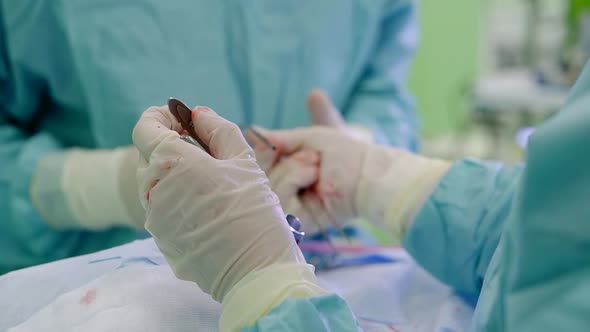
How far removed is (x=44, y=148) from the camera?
1.00m

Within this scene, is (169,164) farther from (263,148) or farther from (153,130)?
(263,148)

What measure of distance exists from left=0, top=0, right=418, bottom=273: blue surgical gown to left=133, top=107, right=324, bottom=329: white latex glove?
0.35 m

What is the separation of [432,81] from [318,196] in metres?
2.47

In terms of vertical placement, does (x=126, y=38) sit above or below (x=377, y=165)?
above

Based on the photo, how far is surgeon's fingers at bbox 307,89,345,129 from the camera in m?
0.95

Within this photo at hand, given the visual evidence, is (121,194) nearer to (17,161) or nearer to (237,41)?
(17,161)

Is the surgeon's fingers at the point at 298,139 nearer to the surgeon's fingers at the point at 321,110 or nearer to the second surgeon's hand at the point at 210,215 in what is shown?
the surgeon's fingers at the point at 321,110

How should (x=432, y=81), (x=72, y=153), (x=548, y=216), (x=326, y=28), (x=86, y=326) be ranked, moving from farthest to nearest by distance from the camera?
(x=432, y=81) < (x=326, y=28) < (x=72, y=153) < (x=86, y=326) < (x=548, y=216)

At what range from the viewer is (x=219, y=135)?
0.57 meters

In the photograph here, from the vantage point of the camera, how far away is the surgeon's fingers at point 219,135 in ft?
1.86

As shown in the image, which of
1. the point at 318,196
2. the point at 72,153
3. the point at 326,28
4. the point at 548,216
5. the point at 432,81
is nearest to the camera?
the point at 548,216

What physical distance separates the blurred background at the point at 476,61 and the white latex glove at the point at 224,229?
2006mm

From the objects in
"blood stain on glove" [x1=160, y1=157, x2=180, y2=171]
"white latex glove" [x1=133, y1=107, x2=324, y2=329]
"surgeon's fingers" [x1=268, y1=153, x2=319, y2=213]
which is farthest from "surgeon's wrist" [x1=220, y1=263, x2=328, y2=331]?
"surgeon's fingers" [x1=268, y1=153, x2=319, y2=213]

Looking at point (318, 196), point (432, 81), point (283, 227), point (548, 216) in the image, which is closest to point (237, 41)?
point (318, 196)
